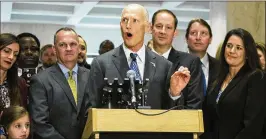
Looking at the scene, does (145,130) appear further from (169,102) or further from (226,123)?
(226,123)

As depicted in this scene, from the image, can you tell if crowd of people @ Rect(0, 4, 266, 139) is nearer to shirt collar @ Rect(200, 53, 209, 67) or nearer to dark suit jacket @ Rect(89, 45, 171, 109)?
dark suit jacket @ Rect(89, 45, 171, 109)

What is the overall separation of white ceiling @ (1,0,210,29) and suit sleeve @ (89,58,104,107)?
7887mm

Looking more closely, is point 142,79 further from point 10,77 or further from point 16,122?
point 10,77

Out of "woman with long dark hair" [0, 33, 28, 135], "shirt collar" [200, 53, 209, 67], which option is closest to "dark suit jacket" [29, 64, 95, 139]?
"woman with long dark hair" [0, 33, 28, 135]

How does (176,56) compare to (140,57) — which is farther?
(176,56)

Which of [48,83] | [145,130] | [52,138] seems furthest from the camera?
[48,83]

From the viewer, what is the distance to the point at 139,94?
323cm

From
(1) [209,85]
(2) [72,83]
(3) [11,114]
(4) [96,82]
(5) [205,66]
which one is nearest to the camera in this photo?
(4) [96,82]

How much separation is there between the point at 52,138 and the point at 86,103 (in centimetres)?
47

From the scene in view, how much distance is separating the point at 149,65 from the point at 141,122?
781 millimetres

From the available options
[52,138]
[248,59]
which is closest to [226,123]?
[248,59]

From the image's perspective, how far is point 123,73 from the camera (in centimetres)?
365

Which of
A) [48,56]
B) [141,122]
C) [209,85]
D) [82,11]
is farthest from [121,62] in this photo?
[82,11]

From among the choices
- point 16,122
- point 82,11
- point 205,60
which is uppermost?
point 82,11
